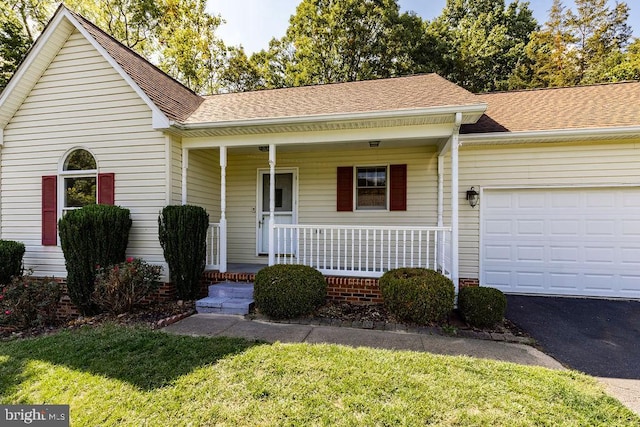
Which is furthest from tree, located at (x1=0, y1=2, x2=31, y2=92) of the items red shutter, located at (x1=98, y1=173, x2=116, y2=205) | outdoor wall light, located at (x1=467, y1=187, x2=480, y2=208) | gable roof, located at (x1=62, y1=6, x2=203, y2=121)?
outdoor wall light, located at (x1=467, y1=187, x2=480, y2=208)

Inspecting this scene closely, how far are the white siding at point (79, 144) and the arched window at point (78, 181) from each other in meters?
0.18

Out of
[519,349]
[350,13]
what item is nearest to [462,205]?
[519,349]

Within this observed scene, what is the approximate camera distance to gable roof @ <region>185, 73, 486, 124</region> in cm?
535

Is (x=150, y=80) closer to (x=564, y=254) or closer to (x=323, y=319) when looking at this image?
(x=323, y=319)

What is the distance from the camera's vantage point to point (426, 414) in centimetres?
239

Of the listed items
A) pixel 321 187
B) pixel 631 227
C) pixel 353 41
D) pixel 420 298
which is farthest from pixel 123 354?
pixel 353 41

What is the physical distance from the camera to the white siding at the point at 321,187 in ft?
22.1

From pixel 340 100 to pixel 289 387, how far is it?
532cm

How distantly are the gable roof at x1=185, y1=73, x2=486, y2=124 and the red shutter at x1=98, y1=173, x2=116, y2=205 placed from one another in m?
Answer: 1.88

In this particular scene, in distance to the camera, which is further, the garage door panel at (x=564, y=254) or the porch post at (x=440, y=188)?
the porch post at (x=440, y=188)

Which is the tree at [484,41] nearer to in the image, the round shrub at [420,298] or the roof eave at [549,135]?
the roof eave at [549,135]

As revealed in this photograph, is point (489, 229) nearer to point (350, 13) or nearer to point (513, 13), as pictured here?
point (350, 13)

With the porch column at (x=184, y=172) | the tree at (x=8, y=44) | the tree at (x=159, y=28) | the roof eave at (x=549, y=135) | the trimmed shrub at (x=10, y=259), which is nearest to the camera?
the roof eave at (x=549, y=135)

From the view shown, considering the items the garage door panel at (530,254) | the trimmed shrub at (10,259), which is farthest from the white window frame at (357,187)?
the trimmed shrub at (10,259)
